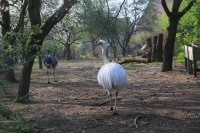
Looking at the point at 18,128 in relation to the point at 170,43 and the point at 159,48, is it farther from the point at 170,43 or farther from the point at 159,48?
the point at 159,48

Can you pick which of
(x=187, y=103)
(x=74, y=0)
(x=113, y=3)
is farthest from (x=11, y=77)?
(x=113, y=3)

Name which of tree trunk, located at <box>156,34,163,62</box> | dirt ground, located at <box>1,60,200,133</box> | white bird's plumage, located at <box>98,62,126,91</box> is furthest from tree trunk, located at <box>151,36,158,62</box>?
white bird's plumage, located at <box>98,62,126,91</box>

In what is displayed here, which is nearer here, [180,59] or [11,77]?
[11,77]

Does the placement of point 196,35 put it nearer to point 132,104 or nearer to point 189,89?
point 189,89

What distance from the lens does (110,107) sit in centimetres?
754

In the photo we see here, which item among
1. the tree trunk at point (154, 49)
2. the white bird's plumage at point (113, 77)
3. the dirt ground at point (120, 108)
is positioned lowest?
the dirt ground at point (120, 108)

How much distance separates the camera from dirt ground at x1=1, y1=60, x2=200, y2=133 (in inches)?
235

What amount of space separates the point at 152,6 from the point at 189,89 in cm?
3163

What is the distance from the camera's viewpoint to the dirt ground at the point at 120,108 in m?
5.97

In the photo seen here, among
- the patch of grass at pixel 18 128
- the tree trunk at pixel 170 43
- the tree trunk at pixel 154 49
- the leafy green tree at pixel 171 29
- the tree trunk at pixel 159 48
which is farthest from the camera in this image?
the tree trunk at pixel 154 49

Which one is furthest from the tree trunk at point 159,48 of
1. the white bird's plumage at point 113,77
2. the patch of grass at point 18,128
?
the patch of grass at point 18,128

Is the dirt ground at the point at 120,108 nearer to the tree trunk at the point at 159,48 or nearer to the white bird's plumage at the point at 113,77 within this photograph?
the white bird's plumage at the point at 113,77

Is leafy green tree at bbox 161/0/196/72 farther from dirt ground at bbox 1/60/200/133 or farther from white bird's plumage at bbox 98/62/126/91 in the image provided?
white bird's plumage at bbox 98/62/126/91

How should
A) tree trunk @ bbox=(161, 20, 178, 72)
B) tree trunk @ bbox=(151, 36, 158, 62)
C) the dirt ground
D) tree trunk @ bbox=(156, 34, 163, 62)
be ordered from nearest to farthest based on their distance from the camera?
the dirt ground < tree trunk @ bbox=(161, 20, 178, 72) < tree trunk @ bbox=(156, 34, 163, 62) < tree trunk @ bbox=(151, 36, 158, 62)
